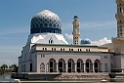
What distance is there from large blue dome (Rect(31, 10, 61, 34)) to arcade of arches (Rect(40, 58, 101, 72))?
10.6 m

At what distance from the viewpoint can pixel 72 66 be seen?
53188 mm

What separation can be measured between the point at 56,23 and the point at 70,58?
12039mm

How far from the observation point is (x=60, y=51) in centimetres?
5131

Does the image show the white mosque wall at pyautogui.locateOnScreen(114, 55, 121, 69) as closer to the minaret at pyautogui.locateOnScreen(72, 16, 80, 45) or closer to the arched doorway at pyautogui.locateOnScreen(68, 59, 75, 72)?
the arched doorway at pyautogui.locateOnScreen(68, 59, 75, 72)

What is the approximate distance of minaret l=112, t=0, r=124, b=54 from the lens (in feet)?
174

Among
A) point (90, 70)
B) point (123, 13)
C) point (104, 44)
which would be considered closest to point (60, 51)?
point (90, 70)

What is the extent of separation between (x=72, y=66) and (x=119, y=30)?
12588mm

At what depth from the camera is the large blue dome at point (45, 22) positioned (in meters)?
59.4

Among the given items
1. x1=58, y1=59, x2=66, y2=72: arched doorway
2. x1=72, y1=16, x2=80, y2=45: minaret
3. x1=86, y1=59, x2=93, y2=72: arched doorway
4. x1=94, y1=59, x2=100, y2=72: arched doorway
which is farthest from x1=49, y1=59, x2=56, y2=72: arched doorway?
x1=72, y1=16, x2=80, y2=45: minaret

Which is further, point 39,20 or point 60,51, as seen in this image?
point 39,20

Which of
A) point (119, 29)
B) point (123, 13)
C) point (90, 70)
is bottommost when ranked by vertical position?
point (90, 70)

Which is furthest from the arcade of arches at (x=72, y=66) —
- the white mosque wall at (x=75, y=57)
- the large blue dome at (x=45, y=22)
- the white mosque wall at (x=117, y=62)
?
the large blue dome at (x=45, y=22)

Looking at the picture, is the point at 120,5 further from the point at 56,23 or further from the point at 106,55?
the point at 56,23

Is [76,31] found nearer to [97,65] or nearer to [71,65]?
[97,65]
